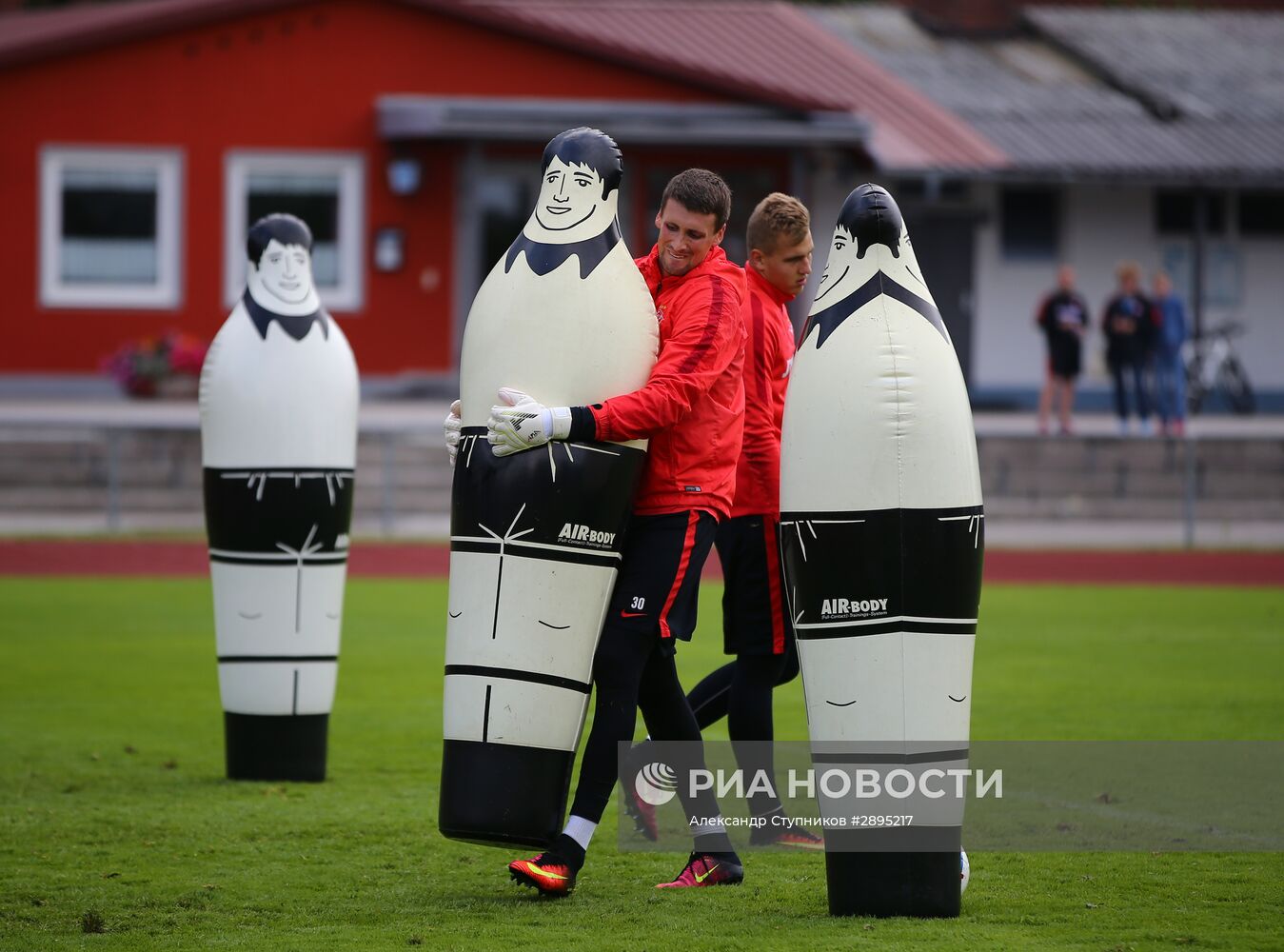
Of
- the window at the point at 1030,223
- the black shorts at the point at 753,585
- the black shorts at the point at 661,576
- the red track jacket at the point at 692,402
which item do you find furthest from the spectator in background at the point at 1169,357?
the black shorts at the point at 661,576

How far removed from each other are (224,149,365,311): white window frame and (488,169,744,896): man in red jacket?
20829mm

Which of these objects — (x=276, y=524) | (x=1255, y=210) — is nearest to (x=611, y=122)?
(x=1255, y=210)

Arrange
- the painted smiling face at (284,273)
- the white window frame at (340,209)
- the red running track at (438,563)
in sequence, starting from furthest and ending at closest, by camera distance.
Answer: the white window frame at (340,209), the red running track at (438,563), the painted smiling face at (284,273)

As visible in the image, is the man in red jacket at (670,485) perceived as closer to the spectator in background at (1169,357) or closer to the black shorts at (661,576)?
the black shorts at (661,576)

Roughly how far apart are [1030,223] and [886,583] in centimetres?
2589

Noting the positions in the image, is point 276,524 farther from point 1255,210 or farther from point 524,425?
point 1255,210

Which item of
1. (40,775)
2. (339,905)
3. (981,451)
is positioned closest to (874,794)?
(339,905)

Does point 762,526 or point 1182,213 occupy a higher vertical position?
point 1182,213

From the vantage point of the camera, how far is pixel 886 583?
17.7 ft

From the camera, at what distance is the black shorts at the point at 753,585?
21.4 ft

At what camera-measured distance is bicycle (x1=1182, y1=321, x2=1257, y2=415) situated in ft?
92.1

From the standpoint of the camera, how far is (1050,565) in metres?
16.9

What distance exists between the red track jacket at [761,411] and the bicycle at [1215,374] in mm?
22653

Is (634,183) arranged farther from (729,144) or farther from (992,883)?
(992,883)
